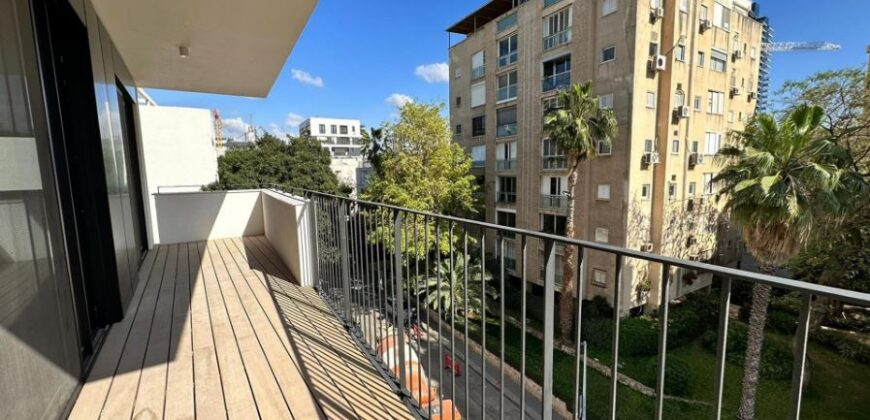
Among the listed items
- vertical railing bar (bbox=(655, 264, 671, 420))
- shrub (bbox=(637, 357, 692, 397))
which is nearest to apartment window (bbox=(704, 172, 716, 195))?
shrub (bbox=(637, 357, 692, 397))

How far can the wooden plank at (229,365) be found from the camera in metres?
1.80

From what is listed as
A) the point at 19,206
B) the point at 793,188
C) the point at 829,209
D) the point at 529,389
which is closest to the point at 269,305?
the point at 19,206

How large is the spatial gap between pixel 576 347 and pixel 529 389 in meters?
8.23

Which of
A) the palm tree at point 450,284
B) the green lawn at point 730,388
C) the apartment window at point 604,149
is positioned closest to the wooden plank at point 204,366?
the palm tree at point 450,284

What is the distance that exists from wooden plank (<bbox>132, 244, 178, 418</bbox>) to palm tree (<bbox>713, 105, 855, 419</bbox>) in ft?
26.2

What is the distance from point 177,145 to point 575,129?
610 inches

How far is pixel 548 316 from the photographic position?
43.3 inches

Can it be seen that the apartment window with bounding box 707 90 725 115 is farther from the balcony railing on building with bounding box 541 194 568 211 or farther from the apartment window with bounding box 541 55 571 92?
the balcony railing on building with bounding box 541 194 568 211

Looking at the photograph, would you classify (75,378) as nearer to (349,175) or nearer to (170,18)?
(170,18)

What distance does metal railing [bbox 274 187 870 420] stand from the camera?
72 cm

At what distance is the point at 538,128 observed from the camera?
46.9ft

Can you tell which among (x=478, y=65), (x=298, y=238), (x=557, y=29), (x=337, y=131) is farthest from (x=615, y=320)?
(x=337, y=131)

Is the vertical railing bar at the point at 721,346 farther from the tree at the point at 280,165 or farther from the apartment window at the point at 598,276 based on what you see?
the tree at the point at 280,165

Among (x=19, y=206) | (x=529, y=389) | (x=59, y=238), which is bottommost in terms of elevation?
(x=529, y=389)
